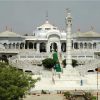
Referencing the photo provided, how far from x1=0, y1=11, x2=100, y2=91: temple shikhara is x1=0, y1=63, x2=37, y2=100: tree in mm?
10735

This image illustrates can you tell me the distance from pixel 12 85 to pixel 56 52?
36577mm

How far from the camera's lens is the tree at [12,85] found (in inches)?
903

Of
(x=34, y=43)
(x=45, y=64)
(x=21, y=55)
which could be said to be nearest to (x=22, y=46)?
(x=34, y=43)

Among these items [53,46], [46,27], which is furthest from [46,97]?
[46,27]

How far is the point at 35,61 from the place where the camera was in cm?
5781

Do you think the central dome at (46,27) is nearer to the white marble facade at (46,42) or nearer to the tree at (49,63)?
the white marble facade at (46,42)

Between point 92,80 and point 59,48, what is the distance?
27546 mm

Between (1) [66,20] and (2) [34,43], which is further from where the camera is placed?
(2) [34,43]

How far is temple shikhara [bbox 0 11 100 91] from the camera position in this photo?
42.3 metres

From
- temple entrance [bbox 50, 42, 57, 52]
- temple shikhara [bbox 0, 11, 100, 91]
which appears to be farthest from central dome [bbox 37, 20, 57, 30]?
temple entrance [bbox 50, 42, 57, 52]

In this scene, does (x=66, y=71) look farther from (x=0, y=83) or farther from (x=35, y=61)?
(x=0, y=83)

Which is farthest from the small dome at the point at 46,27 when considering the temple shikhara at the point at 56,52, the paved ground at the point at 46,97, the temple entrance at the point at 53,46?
the paved ground at the point at 46,97

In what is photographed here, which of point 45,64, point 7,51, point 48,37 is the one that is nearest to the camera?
point 45,64

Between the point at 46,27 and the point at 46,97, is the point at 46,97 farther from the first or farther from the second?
the point at 46,27
